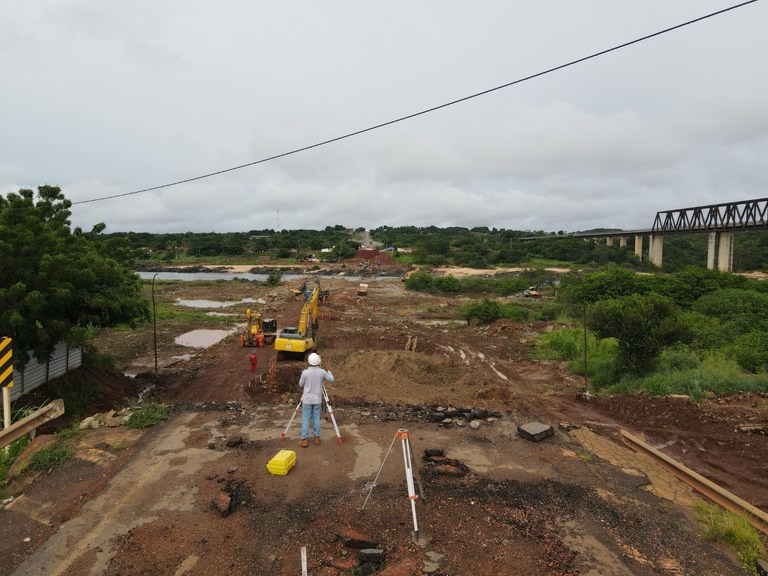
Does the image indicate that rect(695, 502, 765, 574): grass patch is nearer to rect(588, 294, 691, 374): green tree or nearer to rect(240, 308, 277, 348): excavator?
rect(588, 294, 691, 374): green tree

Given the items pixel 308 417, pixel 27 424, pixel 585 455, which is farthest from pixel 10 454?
pixel 585 455

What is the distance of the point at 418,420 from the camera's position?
9844mm

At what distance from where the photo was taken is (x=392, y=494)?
6.71 metres

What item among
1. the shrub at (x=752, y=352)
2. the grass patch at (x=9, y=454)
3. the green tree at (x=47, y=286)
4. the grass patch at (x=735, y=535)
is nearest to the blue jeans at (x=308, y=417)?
the grass patch at (x=9, y=454)

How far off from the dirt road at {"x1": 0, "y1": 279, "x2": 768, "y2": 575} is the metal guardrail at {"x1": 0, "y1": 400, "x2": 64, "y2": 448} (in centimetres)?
99

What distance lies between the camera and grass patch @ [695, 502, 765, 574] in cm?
554

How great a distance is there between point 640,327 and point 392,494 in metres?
11.9

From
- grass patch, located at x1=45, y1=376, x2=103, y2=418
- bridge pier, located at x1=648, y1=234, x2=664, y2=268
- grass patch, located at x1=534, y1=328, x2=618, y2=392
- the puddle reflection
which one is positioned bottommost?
the puddle reflection

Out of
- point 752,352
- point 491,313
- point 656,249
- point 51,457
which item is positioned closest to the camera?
point 51,457

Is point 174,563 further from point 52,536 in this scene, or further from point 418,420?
point 418,420

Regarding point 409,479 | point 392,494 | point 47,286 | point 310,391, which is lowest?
point 392,494

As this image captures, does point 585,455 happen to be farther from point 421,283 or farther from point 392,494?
point 421,283

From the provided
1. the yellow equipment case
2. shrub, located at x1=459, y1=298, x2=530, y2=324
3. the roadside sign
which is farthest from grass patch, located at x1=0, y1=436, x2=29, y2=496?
shrub, located at x1=459, y1=298, x2=530, y2=324

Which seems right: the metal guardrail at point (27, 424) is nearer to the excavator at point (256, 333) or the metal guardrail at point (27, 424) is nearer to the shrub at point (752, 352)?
the excavator at point (256, 333)
